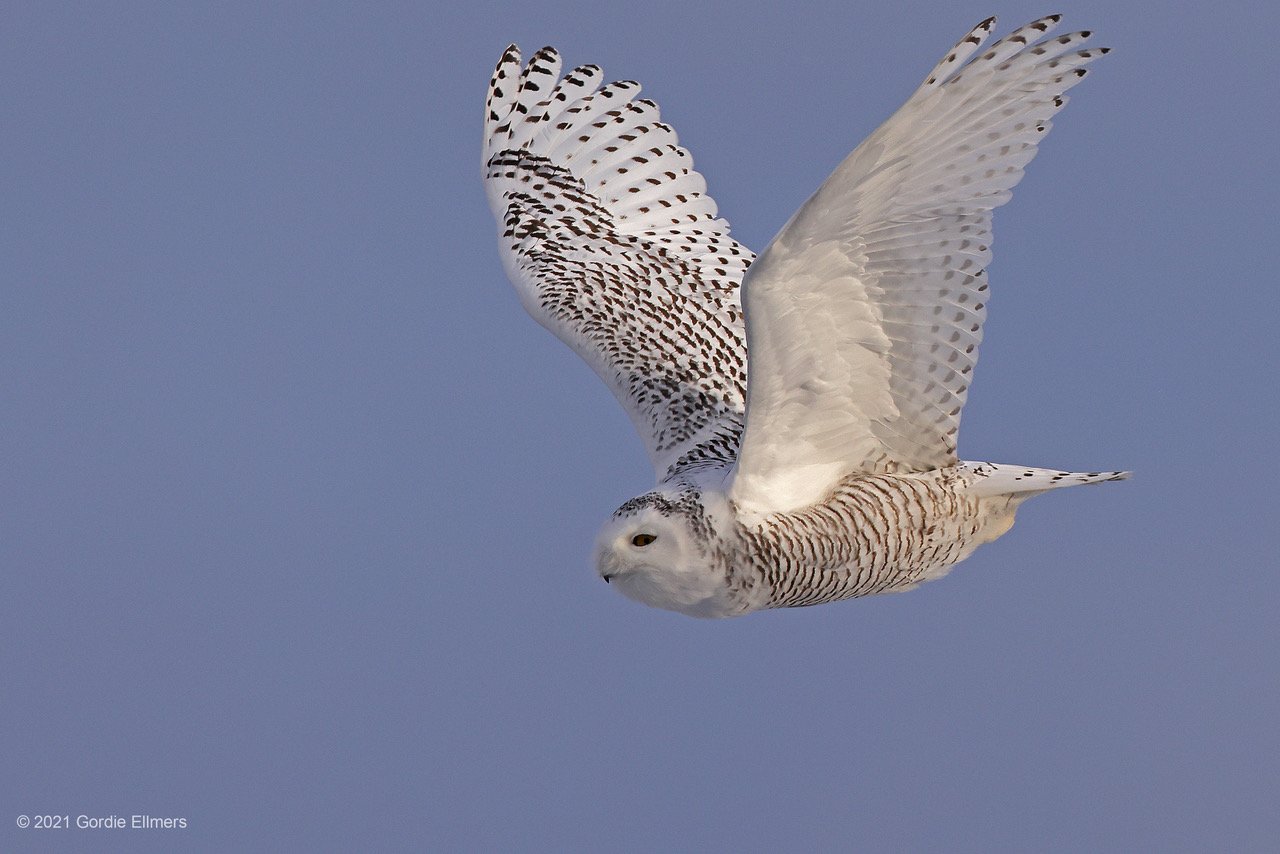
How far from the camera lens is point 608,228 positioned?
32.4ft

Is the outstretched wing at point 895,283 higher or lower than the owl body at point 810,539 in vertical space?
higher

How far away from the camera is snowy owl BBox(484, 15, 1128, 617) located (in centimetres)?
645

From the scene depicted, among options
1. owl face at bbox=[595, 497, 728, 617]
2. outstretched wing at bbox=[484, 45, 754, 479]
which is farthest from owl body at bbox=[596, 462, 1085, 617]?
outstretched wing at bbox=[484, 45, 754, 479]

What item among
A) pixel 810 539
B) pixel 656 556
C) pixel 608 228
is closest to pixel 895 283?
pixel 810 539

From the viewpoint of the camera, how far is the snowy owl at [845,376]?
645cm

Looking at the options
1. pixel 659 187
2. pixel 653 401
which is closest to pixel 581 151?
pixel 659 187

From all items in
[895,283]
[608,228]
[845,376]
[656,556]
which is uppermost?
[608,228]

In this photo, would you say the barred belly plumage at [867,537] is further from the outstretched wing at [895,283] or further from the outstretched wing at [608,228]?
the outstretched wing at [608,228]

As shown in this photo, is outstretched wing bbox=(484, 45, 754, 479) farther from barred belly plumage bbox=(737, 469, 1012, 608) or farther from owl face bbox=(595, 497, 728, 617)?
owl face bbox=(595, 497, 728, 617)

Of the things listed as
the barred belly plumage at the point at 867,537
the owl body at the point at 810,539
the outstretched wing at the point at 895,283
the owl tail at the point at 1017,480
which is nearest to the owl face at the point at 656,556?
the owl body at the point at 810,539

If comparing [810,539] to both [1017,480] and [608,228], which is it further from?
[608,228]

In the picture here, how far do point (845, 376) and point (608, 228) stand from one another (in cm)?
307

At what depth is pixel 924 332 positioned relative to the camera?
7012 millimetres

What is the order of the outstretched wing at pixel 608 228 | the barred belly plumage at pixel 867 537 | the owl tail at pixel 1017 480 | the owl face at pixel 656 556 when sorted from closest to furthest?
1. the owl face at pixel 656 556
2. the barred belly plumage at pixel 867 537
3. the owl tail at pixel 1017 480
4. the outstretched wing at pixel 608 228
